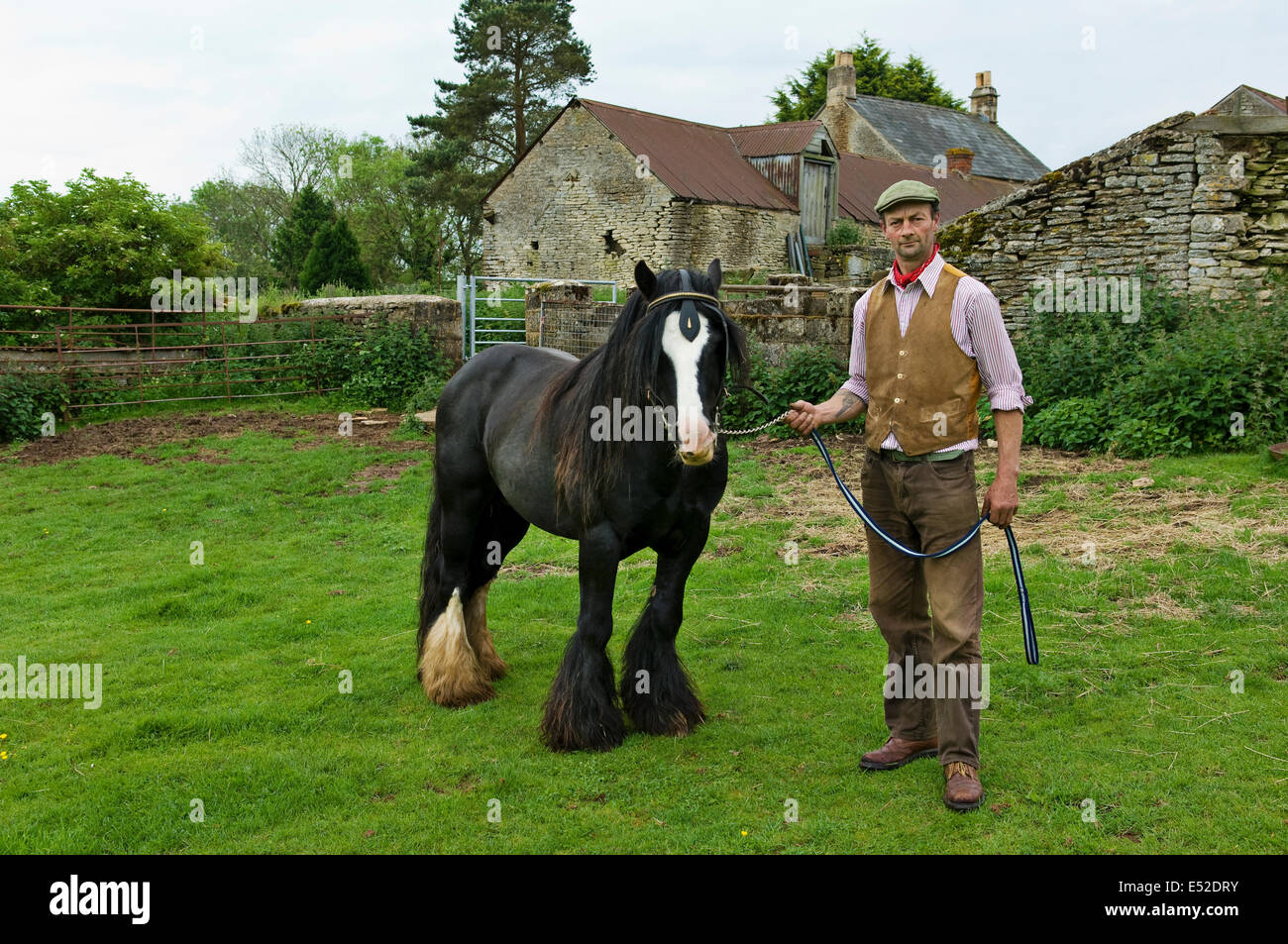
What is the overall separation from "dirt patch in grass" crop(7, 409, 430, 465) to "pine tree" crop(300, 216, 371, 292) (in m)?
13.2

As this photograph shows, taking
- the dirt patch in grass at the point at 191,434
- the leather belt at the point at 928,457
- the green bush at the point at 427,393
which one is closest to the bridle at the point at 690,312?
the leather belt at the point at 928,457

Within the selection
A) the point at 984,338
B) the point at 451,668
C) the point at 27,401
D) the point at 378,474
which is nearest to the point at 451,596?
the point at 451,668

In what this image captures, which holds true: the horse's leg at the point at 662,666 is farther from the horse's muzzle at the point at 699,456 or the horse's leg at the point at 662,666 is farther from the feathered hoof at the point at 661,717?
the horse's muzzle at the point at 699,456

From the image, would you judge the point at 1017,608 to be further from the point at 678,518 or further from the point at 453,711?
the point at 453,711

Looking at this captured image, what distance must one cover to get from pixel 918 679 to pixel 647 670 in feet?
4.32

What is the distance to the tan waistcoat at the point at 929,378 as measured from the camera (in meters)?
3.79

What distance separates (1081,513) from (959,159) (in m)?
33.3

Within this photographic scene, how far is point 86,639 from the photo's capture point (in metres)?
6.43

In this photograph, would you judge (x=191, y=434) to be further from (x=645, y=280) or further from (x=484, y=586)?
(x=645, y=280)

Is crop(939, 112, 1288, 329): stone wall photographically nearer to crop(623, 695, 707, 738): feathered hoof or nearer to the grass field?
the grass field

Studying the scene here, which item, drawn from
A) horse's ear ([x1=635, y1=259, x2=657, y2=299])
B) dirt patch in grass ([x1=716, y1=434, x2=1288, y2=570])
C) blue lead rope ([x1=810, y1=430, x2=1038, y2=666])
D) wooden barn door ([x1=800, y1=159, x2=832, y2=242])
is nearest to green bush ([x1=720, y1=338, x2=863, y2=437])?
dirt patch in grass ([x1=716, y1=434, x2=1288, y2=570])

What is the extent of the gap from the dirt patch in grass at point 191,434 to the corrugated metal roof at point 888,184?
1948 centimetres

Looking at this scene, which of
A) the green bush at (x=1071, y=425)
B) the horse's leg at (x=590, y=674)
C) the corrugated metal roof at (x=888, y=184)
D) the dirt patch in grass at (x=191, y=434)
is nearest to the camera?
the horse's leg at (x=590, y=674)
